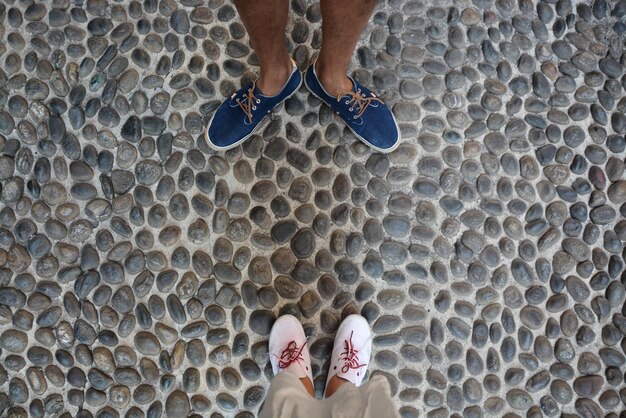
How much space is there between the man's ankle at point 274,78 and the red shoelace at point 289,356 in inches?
20.5

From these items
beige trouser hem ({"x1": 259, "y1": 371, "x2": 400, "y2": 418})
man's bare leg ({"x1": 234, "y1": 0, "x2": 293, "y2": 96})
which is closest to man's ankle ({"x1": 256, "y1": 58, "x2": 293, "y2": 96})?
man's bare leg ({"x1": 234, "y1": 0, "x2": 293, "y2": 96})

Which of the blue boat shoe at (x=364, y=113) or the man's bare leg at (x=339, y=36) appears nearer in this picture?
the man's bare leg at (x=339, y=36)

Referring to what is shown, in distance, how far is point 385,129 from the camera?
124 centimetres

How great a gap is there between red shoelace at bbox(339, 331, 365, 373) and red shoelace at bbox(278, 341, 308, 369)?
88 mm

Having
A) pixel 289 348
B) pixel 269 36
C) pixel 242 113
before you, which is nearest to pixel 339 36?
pixel 269 36

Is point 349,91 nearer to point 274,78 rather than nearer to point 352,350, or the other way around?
point 274,78

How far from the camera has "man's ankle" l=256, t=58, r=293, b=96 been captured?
114 cm

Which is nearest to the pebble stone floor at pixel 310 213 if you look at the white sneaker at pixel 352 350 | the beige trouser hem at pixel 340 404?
the white sneaker at pixel 352 350

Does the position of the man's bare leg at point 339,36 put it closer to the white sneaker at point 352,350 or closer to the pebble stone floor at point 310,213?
the pebble stone floor at point 310,213

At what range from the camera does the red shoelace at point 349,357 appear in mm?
1140

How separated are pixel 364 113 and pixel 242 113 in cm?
26

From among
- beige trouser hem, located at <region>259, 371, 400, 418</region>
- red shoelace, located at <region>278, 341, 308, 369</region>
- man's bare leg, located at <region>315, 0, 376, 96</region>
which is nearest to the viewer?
beige trouser hem, located at <region>259, 371, 400, 418</region>

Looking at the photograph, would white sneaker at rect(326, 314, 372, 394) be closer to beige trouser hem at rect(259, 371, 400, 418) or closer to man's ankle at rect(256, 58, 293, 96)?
beige trouser hem at rect(259, 371, 400, 418)

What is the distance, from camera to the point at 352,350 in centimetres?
115
